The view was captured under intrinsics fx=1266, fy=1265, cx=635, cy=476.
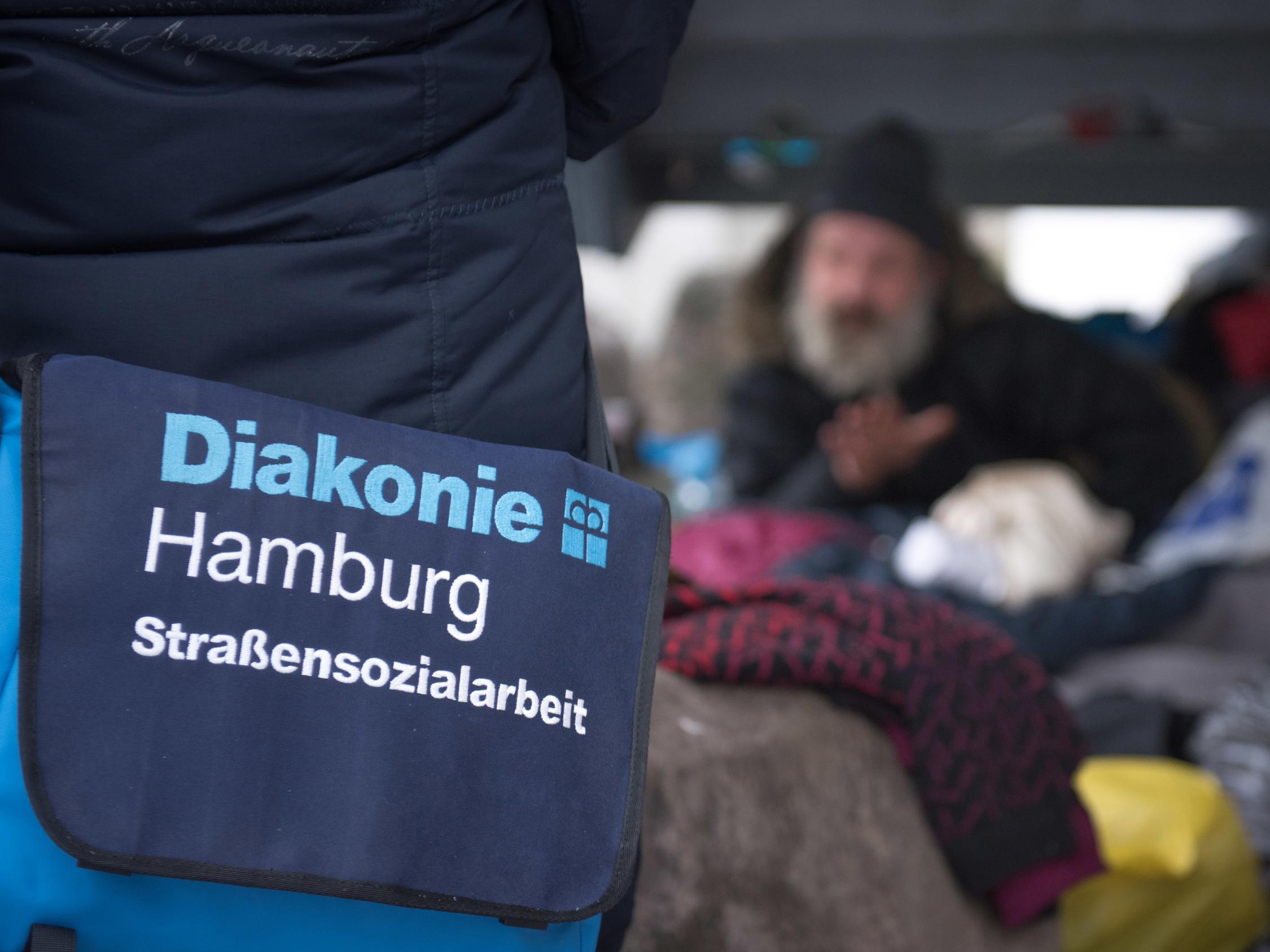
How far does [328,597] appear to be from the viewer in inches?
26.3

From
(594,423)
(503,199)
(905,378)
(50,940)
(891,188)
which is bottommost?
(50,940)

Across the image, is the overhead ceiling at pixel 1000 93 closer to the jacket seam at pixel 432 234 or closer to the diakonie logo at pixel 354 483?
the jacket seam at pixel 432 234

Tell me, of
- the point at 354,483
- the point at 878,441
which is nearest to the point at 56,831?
the point at 354,483

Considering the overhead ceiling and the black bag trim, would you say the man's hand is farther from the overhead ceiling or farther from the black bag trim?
the black bag trim

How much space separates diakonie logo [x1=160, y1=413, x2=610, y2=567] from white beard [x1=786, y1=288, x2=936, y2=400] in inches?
80.6

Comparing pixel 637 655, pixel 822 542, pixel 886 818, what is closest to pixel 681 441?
pixel 822 542

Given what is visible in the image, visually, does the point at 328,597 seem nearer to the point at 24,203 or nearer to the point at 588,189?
the point at 24,203

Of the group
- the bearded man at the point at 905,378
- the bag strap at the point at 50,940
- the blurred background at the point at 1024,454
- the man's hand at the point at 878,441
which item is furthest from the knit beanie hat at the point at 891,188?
the bag strap at the point at 50,940

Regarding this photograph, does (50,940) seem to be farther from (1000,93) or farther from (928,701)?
(1000,93)

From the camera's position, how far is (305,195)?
73 cm

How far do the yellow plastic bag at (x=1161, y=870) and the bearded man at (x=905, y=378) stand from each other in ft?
3.81

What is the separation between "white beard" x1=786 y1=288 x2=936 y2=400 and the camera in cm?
271

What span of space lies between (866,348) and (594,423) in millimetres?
1932

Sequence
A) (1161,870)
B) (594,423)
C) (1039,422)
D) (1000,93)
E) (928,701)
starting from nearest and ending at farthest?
(594,423), (928,701), (1161,870), (1039,422), (1000,93)
